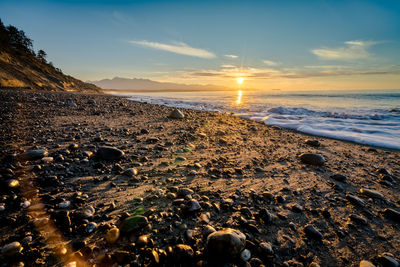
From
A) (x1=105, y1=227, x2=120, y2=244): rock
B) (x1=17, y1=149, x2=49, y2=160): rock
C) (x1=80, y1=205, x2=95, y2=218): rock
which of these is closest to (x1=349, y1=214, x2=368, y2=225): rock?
(x1=105, y1=227, x2=120, y2=244): rock

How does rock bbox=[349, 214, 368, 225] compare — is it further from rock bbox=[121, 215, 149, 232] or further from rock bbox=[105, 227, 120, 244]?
rock bbox=[105, 227, 120, 244]

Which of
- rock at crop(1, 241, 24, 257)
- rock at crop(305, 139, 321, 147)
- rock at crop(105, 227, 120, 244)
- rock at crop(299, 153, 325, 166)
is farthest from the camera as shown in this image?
rock at crop(305, 139, 321, 147)

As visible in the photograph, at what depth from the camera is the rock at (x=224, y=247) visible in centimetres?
151

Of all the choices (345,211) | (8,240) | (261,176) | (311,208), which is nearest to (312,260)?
(311,208)

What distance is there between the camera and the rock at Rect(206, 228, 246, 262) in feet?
4.96

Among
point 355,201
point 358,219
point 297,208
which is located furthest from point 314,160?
point 297,208

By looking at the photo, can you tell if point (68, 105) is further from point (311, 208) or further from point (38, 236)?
point (311, 208)

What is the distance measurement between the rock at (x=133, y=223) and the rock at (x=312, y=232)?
73.1 inches

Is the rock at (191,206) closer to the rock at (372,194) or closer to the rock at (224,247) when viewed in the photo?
the rock at (224,247)

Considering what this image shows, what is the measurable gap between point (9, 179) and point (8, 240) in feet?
4.21

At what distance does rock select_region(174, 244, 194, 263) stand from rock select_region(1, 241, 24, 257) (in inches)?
51.4

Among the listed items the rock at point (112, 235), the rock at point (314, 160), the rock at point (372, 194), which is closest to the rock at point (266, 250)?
the rock at point (112, 235)

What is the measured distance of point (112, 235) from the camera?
163cm

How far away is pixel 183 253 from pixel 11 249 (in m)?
1.42
